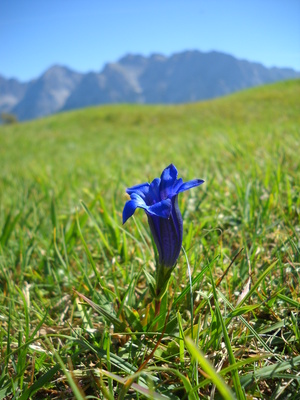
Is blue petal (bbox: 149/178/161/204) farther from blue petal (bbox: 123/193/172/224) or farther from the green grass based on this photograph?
the green grass

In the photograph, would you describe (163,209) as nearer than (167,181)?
Yes

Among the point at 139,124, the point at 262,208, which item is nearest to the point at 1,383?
the point at 262,208

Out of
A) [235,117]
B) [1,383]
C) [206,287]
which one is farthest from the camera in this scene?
[235,117]

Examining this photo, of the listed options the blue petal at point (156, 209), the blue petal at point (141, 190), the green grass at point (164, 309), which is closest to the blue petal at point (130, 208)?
the blue petal at point (156, 209)

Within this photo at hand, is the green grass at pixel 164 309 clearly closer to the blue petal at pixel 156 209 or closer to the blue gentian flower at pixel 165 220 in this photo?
the blue gentian flower at pixel 165 220

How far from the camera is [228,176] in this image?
328 centimetres

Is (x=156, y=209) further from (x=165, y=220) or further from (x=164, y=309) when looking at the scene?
(x=164, y=309)

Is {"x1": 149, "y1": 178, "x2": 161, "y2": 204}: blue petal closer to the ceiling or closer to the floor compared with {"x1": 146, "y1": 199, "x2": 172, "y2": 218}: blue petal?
closer to the ceiling

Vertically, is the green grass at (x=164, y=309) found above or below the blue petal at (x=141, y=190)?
below

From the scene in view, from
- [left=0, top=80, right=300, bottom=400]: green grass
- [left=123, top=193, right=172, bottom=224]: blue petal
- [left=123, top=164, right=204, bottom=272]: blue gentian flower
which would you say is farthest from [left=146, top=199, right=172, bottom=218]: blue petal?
[left=0, top=80, right=300, bottom=400]: green grass

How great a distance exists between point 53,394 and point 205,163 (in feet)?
11.1

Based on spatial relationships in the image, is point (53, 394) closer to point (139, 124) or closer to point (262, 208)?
point (262, 208)

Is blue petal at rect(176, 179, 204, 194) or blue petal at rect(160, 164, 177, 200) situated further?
blue petal at rect(160, 164, 177, 200)

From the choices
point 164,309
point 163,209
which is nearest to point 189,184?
point 163,209
